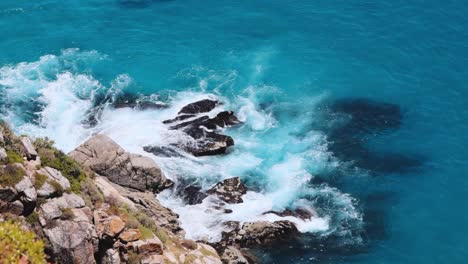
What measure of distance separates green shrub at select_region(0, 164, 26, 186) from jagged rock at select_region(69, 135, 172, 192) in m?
17.3

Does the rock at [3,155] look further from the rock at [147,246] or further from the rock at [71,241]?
the rock at [147,246]

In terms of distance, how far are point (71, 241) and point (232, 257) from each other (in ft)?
53.8

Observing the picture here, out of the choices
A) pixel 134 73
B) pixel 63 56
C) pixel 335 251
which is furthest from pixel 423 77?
pixel 63 56

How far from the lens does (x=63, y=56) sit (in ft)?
230

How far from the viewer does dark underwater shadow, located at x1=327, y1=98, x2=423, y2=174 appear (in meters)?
56.7

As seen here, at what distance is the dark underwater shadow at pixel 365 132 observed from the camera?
56.7 metres

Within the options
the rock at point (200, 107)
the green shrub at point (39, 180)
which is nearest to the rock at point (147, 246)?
the green shrub at point (39, 180)

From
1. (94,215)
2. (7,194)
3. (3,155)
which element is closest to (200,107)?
(94,215)

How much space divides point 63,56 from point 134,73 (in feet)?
32.2

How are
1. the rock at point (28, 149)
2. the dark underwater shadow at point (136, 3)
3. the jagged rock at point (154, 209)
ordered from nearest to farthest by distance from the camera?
1. the rock at point (28, 149)
2. the jagged rock at point (154, 209)
3. the dark underwater shadow at point (136, 3)

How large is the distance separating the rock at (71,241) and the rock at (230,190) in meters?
21.3

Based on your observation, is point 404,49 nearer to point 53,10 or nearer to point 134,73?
point 134,73

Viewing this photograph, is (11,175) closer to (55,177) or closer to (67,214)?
(55,177)

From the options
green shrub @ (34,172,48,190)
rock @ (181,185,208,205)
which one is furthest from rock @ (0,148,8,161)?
rock @ (181,185,208,205)
